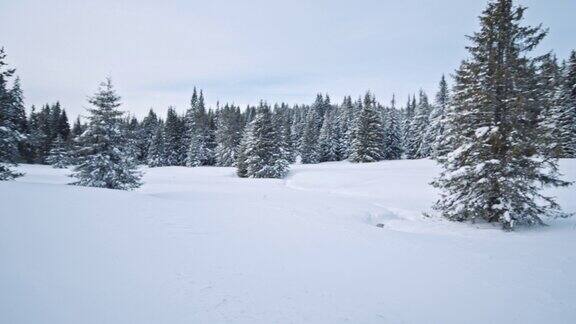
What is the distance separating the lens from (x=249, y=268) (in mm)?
6891

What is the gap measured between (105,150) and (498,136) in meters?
22.3

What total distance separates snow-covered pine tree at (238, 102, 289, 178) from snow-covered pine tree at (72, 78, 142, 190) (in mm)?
19232

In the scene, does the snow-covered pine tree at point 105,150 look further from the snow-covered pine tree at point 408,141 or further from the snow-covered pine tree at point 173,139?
the snow-covered pine tree at point 408,141

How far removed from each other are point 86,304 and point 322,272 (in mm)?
4388

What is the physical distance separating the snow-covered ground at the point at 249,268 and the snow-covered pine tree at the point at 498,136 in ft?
5.36

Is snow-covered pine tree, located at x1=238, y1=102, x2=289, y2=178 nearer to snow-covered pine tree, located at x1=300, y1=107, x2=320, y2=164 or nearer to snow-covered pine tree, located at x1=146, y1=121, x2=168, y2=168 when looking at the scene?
snow-covered pine tree, located at x1=300, y1=107, x2=320, y2=164

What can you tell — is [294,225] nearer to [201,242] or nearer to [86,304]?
[201,242]

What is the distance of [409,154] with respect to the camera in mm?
65438

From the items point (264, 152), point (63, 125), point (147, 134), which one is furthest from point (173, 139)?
point (264, 152)

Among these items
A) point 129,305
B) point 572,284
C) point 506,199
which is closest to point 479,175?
point 506,199

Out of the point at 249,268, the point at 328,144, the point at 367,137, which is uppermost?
the point at 328,144

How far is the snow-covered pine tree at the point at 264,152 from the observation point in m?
39.8

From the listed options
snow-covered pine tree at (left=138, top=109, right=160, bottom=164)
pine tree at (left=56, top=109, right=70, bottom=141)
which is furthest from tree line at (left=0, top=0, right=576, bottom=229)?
pine tree at (left=56, top=109, right=70, bottom=141)

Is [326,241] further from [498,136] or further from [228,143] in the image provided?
[228,143]
